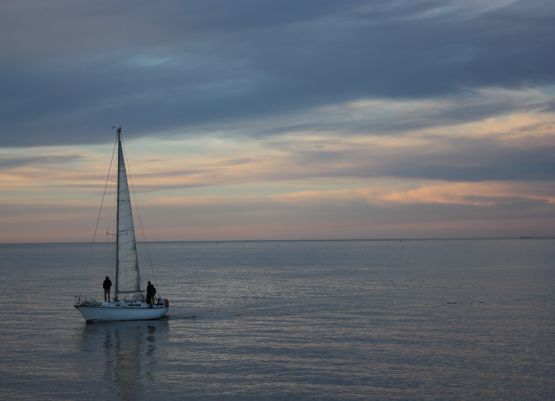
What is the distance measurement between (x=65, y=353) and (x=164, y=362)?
24.2ft

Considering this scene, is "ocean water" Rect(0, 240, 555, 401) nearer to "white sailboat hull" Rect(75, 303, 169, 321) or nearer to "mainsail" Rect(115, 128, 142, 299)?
"white sailboat hull" Rect(75, 303, 169, 321)

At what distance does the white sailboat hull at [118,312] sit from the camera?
184ft

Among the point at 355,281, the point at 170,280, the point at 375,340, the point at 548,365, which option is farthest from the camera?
the point at 170,280

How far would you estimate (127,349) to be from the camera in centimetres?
4481

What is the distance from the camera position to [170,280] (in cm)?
10750

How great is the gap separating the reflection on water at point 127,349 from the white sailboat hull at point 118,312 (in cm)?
60

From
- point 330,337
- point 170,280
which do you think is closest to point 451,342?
point 330,337

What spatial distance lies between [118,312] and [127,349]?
12.7 m

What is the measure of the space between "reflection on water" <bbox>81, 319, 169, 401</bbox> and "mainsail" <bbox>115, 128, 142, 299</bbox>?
148 inches

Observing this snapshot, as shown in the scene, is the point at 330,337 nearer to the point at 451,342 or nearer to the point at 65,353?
the point at 451,342

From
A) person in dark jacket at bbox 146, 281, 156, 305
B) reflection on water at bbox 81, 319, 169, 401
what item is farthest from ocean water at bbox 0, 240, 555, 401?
person in dark jacket at bbox 146, 281, 156, 305

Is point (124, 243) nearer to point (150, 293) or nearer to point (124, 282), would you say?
point (124, 282)

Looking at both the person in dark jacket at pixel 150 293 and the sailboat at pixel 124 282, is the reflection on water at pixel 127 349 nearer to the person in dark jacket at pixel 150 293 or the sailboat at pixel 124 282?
the sailboat at pixel 124 282

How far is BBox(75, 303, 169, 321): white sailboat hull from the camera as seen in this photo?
184 feet
